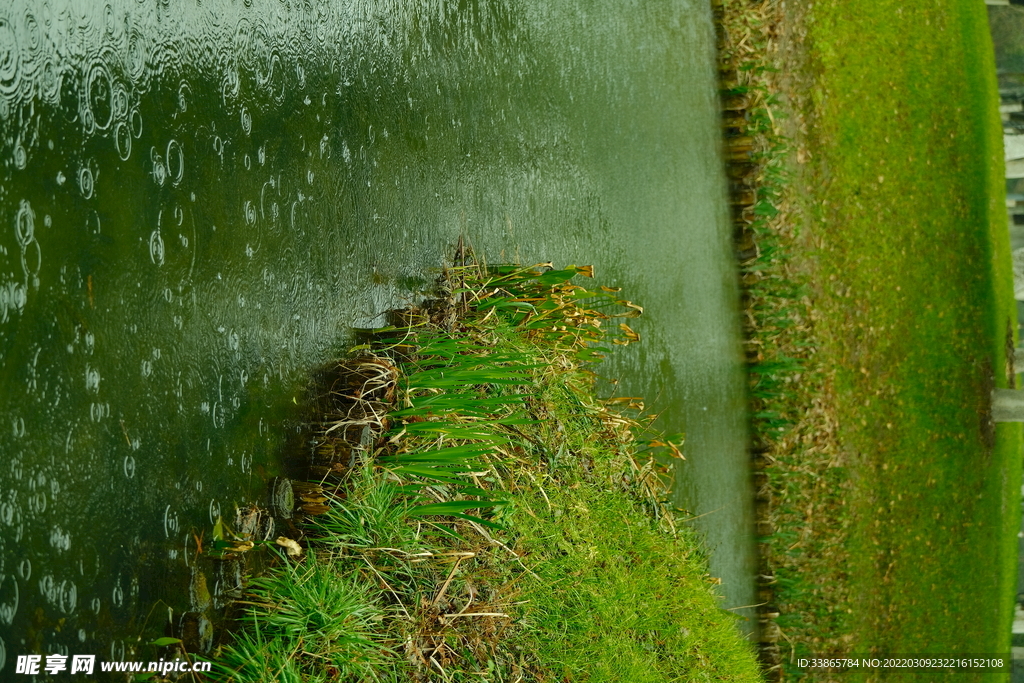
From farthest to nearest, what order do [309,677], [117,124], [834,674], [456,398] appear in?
[834,674], [456,398], [309,677], [117,124]

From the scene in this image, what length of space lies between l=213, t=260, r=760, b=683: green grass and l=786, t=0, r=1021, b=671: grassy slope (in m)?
2.67

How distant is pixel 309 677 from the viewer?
2.28 m

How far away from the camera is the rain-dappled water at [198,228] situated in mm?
1785

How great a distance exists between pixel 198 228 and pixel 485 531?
1.33 m

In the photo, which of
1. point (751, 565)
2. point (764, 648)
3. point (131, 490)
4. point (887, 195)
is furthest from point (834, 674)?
point (131, 490)

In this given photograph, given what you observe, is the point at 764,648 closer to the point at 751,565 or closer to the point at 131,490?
the point at 751,565

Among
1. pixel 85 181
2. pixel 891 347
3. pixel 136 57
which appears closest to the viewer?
pixel 85 181

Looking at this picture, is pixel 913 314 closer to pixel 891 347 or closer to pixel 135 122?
pixel 891 347

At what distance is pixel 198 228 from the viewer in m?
2.23

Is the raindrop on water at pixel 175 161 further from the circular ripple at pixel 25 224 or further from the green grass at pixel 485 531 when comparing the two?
the green grass at pixel 485 531

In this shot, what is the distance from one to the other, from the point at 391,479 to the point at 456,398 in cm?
35

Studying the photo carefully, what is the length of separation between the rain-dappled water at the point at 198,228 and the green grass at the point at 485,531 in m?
0.20

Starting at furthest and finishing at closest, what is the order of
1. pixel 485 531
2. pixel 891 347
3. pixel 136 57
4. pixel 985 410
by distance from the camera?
pixel 985 410 < pixel 891 347 < pixel 485 531 < pixel 136 57

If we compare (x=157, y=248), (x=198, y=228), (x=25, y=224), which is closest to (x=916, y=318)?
(x=198, y=228)
